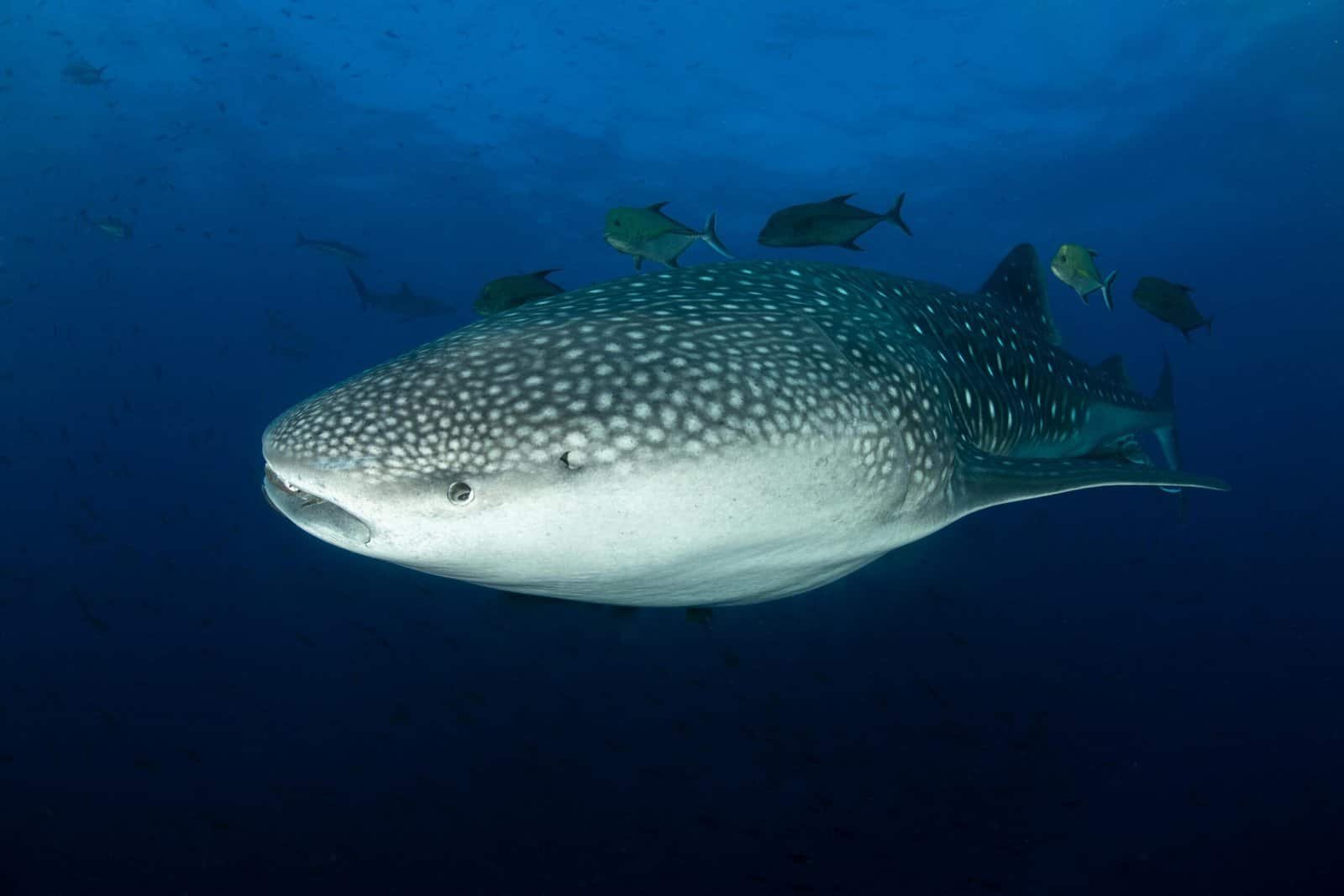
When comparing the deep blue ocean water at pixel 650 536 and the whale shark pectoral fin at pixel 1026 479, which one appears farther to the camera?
the deep blue ocean water at pixel 650 536

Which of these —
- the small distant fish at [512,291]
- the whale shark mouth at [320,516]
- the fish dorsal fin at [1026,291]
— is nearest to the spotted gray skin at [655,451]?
the whale shark mouth at [320,516]

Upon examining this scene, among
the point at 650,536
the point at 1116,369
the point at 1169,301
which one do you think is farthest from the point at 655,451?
the point at 1169,301

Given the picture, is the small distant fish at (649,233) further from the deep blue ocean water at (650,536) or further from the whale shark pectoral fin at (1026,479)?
the deep blue ocean water at (650,536)

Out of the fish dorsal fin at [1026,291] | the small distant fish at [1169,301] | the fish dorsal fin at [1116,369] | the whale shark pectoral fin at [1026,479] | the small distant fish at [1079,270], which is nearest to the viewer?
the whale shark pectoral fin at [1026,479]

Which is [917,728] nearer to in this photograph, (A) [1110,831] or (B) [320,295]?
(A) [1110,831]

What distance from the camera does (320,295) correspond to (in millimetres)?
50938

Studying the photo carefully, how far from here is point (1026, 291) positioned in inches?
248

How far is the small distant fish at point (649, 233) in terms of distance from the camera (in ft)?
22.2

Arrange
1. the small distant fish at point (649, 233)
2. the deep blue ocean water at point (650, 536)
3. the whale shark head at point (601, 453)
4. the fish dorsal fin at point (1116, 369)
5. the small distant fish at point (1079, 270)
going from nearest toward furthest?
the whale shark head at point (601, 453)
the small distant fish at point (649, 233)
the fish dorsal fin at point (1116, 369)
the small distant fish at point (1079, 270)
the deep blue ocean water at point (650, 536)

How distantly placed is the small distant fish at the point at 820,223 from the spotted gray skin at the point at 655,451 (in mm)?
3431

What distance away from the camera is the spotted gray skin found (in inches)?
91.7

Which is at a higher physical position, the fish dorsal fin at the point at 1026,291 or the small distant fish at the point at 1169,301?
the small distant fish at the point at 1169,301

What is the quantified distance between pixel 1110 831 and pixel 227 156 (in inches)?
1581

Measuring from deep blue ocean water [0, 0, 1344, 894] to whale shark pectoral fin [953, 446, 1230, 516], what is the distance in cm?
515
